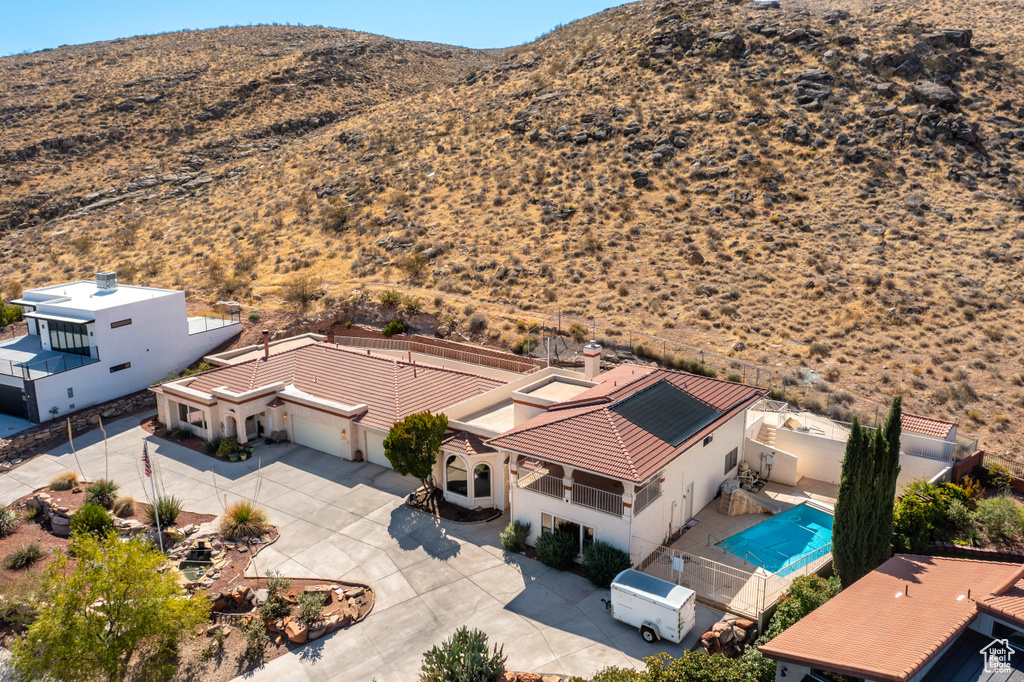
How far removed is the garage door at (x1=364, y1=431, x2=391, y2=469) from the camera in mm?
28736

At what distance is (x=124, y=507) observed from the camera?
2498 centimetres

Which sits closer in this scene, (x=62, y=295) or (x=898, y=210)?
(x=62, y=295)

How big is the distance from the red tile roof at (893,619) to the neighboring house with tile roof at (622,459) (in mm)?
5851

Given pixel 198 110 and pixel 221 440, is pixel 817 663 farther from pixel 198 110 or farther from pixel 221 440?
pixel 198 110

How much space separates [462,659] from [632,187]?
45.7 m

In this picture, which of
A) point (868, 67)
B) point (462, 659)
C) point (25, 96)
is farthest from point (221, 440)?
point (25, 96)

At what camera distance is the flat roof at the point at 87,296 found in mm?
36375

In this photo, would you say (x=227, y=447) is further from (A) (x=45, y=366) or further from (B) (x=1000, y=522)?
(B) (x=1000, y=522)

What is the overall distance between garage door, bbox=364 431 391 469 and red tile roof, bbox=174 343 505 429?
2.72 ft

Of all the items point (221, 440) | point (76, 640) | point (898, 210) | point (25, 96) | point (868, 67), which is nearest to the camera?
point (76, 640)

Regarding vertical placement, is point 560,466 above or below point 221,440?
above

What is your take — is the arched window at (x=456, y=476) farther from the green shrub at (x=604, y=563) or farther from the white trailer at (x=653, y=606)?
the white trailer at (x=653, y=606)

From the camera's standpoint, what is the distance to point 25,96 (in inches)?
3455

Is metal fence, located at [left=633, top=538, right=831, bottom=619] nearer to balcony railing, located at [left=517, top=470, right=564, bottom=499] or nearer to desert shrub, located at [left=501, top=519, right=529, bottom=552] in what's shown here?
balcony railing, located at [left=517, top=470, right=564, bottom=499]
